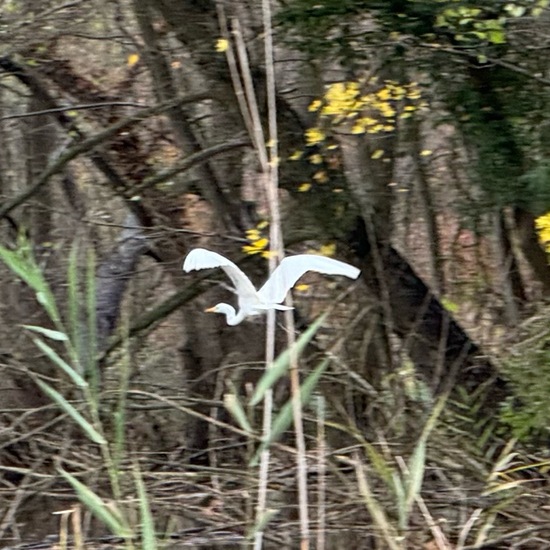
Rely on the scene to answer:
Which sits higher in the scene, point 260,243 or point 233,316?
point 260,243

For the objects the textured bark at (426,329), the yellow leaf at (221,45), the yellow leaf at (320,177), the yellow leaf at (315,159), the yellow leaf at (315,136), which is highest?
the yellow leaf at (221,45)

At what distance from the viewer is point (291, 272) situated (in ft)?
7.45

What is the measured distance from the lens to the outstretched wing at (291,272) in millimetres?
2197

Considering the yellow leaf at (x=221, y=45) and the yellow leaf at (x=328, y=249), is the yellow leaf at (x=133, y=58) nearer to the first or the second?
the yellow leaf at (x=221, y=45)

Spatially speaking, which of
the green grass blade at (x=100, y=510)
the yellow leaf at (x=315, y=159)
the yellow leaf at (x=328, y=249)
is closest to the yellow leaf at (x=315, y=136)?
the yellow leaf at (x=315, y=159)

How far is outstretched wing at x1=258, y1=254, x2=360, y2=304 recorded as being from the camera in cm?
220

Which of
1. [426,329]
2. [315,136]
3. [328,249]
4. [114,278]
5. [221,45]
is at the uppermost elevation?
[221,45]

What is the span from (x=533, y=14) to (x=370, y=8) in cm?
47

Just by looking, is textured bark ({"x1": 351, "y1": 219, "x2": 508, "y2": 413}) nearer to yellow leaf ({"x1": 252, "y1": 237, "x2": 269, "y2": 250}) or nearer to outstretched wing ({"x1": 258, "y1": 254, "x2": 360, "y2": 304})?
yellow leaf ({"x1": 252, "y1": 237, "x2": 269, "y2": 250})

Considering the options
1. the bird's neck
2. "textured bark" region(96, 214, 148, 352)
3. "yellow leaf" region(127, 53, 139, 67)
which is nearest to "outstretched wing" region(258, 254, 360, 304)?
the bird's neck

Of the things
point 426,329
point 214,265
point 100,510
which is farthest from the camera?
point 426,329

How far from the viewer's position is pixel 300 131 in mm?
3518

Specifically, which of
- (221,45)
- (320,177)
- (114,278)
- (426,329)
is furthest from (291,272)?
(114,278)

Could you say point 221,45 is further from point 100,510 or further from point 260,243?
point 100,510
